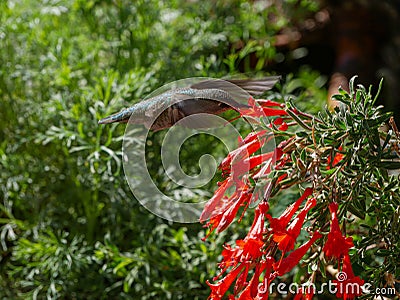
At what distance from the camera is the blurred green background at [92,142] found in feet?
3.60

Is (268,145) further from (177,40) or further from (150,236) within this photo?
(177,40)

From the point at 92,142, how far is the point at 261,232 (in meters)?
0.51

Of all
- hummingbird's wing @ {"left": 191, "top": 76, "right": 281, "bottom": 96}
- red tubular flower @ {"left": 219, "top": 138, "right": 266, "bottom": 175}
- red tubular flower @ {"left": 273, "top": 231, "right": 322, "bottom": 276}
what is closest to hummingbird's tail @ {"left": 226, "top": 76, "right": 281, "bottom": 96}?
hummingbird's wing @ {"left": 191, "top": 76, "right": 281, "bottom": 96}

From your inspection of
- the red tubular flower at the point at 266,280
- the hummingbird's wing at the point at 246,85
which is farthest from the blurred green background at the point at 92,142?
the red tubular flower at the point at 266,280

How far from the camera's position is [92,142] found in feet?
3.55

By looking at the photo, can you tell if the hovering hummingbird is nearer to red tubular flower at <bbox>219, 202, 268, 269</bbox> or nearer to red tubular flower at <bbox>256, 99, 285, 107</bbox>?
red tubular flower at <bbox>256, 99, 285, 107</bbox>

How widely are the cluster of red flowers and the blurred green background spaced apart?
1.18 feet

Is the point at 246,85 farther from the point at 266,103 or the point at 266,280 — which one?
the point at 266,280

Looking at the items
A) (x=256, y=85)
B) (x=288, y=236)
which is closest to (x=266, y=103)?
(x=256, y=85)

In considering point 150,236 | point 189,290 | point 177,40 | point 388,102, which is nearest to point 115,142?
point 150,236

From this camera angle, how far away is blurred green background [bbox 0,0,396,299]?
1099mm

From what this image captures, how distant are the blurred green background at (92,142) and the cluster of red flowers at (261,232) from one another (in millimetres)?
359

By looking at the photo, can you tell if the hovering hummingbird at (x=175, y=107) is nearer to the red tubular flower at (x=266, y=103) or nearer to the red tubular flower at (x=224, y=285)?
the red tubular flower at (x=266, y=103)

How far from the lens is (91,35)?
148 centimetres
